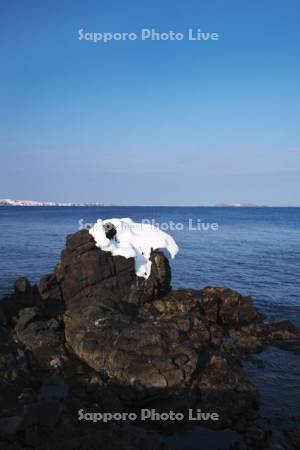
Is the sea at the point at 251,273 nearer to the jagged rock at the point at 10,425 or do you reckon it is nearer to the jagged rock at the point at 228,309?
the jagged rock at the point at 228,309

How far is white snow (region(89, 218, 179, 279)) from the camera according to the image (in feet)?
121

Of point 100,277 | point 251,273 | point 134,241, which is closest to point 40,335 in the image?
point 100,277

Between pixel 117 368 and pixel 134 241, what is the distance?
1665 centimetres

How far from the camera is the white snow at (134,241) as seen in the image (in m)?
36.9

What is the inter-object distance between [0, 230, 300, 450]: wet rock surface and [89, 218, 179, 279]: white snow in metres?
4.05

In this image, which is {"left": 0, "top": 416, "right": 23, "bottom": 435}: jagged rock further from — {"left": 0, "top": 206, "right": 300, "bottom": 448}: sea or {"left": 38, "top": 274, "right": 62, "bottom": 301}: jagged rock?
{"left": 38, "top": 274, "right": 62, "bottom": 301}: jagged rock

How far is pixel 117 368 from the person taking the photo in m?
23.0

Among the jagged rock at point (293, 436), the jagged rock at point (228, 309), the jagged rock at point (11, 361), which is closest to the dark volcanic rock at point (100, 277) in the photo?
the jagged rock at point (228, 309)

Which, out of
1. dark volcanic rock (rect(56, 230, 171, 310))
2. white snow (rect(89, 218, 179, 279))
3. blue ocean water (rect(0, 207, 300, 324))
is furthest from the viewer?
blue ocean water (rect(0, 207, 300, 324))

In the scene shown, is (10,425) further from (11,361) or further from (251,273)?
(251,273)

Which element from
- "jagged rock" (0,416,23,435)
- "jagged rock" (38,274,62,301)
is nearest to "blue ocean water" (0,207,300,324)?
"jagged rock" (38,274,62,301)

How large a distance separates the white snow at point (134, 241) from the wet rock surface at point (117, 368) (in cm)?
405

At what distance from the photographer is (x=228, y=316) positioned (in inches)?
1403

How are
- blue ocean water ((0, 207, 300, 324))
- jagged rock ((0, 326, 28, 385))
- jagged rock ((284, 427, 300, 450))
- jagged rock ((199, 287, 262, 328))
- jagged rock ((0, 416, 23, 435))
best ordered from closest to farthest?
jagged rock ((0, 416, 23, 435)) < jagged rock ((284, 427, 300, 450)) < jagged rock ((0, 326, 28, 385)) < jagged rock ((199, 287, 262, 328)) < blue ocean water ((0, 207, 300, 324))
